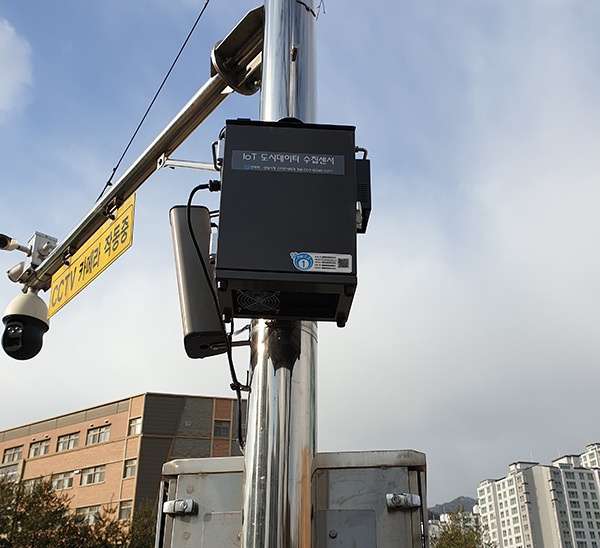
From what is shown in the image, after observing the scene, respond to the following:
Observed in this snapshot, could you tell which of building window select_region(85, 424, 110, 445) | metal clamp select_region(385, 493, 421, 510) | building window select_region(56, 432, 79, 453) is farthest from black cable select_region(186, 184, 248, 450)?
building window select_region(56, 432, 79, 453)

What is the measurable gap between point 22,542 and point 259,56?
2586 centimetres

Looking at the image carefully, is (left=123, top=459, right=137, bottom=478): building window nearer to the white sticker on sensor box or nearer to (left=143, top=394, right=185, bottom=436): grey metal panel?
(left=143, top=394, right=185, bottom=436): grey metal panel

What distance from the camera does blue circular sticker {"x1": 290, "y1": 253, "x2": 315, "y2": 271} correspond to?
2.05 meters

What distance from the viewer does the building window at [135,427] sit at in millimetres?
48969

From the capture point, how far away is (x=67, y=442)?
52.9m

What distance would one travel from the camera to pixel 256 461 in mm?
2127

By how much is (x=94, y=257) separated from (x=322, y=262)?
12.8 ft

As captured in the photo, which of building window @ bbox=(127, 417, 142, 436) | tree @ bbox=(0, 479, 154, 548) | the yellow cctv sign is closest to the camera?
the yellow cctv sign

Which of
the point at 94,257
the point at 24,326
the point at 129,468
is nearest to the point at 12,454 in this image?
the point at 129,468

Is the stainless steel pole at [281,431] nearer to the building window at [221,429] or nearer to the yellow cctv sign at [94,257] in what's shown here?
the yellow cctv sign at [94,257]

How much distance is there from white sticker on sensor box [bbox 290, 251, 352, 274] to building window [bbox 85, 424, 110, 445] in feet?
171

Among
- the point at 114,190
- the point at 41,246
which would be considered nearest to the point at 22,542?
the point at 41,246

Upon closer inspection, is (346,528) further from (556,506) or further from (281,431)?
(556,506)

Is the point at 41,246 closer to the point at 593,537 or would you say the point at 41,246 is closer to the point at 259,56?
the point at 259,56
